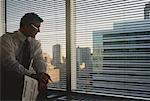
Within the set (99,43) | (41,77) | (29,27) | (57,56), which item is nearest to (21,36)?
(29,27)

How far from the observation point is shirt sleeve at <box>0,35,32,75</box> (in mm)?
1133

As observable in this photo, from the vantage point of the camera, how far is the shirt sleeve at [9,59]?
1133mm

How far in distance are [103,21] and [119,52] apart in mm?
320

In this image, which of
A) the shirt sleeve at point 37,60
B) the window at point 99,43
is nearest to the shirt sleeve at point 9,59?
the shirt sleeve at point 37,60

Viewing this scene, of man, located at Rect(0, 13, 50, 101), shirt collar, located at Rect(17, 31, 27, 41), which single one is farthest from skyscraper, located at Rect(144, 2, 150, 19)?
shirt collar, located at Rect(17, 31, 27, 41)

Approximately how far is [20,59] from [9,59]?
0.19 feet

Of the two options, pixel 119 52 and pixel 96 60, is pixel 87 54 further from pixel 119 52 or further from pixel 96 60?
pixel 119 52

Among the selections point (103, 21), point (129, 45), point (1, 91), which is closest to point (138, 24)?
point (129, 45)

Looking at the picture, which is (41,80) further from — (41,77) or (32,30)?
(32,30)

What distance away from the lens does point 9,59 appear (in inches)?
45.1

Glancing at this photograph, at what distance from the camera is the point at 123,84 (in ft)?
6.51

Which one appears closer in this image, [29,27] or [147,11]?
[29,27]

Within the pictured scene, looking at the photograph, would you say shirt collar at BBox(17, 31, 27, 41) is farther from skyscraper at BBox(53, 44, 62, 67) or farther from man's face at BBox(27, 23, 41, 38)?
skyscraper at BBox(53, 44, 62, 67)

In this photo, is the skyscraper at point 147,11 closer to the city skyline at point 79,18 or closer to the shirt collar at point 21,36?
the city skyline at point 79,18
